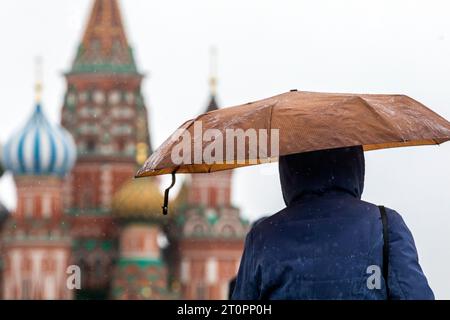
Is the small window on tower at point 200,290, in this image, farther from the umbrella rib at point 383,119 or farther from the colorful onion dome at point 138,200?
the umbrella rib at point 383,119

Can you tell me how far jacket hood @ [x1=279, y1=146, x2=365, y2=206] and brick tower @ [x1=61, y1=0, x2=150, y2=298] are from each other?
3858 centimetres

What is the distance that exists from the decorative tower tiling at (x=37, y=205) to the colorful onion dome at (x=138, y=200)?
1414mm

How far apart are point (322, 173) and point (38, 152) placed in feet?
127

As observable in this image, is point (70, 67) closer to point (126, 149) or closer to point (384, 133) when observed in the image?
point (126, 149)

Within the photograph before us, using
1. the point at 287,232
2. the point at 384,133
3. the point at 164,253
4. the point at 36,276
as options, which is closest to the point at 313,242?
the point at 287,232

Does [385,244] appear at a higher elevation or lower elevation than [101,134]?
lower

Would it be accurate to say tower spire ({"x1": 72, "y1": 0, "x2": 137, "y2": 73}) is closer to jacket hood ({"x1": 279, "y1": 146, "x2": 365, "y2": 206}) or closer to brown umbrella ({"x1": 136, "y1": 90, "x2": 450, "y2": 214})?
brown umbrella ({"x1": 136, "y1": 90, "x2": 450, "y2": 214})

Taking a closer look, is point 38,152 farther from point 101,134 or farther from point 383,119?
point 383,119

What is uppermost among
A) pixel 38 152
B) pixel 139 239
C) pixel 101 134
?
pixel 101 134

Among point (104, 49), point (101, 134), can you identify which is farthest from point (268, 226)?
point (104, 49)

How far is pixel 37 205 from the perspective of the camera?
139 feet

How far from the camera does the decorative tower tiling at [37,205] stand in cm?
4212
